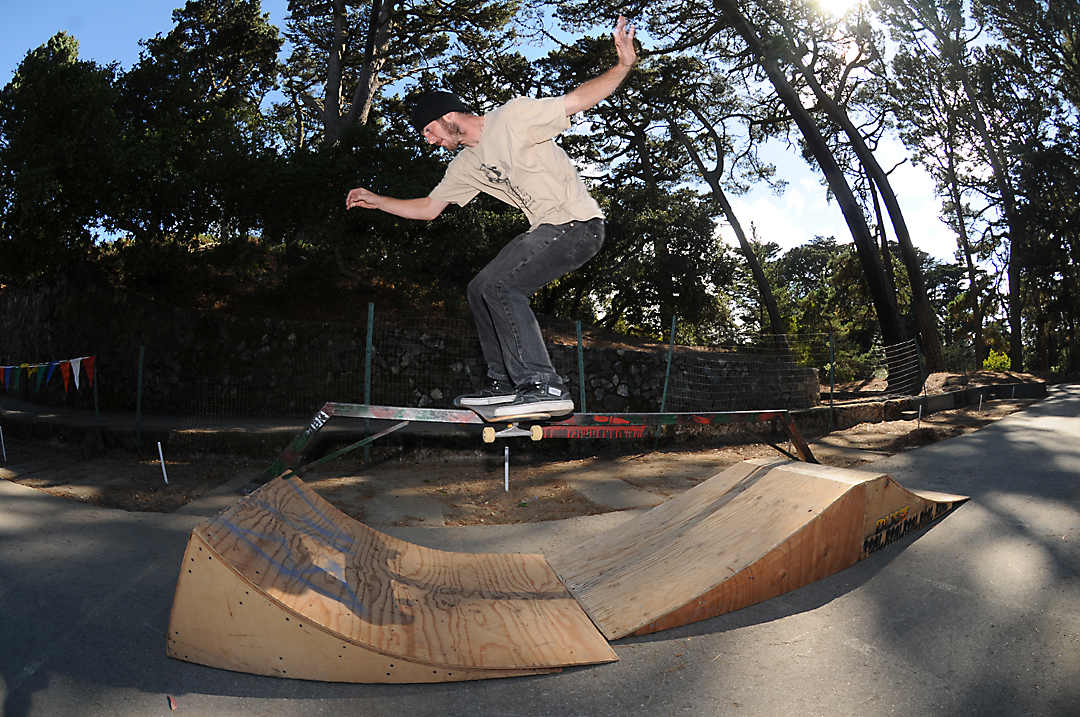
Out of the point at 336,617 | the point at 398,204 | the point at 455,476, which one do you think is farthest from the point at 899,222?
the point at 336,617

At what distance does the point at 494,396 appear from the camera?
11.6 feet

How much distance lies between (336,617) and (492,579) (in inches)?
45.6

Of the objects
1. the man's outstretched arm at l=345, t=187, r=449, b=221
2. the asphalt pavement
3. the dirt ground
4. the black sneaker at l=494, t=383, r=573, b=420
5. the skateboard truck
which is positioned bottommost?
the dirt ground

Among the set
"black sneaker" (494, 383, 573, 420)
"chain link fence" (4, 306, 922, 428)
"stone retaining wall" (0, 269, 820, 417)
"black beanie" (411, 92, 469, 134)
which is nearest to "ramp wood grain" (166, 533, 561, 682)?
"black sneaker" (494, 383, 573, 420)

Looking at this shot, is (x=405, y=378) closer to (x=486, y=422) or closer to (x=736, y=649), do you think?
(x=486, y=422)

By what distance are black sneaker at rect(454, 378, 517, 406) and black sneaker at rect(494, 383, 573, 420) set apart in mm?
50

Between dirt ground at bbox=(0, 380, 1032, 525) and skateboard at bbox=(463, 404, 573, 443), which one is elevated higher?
skateboard at bbox=(463, 404, 573, 443)

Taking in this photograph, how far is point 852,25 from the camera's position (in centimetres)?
1778

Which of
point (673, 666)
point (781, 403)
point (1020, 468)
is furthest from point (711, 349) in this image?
point (673, 666)

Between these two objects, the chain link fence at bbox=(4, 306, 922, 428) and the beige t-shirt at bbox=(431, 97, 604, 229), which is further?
the chain link fence at bbox=(4, 306, 922, 428)

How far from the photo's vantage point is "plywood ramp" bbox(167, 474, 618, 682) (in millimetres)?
2498

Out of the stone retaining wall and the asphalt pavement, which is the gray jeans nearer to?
the asphalt pavement

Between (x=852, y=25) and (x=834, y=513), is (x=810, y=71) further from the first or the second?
(x=834, y=513)

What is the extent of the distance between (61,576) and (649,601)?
3.22 m
